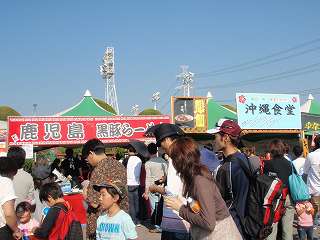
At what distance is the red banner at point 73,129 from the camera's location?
15930 millimetres

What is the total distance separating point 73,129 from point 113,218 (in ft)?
43.8

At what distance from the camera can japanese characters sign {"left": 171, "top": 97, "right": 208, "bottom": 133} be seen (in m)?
20.9

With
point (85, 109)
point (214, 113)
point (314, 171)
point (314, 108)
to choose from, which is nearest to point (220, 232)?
point (314, 171)

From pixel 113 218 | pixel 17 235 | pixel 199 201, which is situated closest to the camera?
pixel 199 201

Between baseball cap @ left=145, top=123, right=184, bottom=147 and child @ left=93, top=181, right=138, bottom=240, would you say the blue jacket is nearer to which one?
baseball cap @ left=145, top=123, right=184, bottom=147

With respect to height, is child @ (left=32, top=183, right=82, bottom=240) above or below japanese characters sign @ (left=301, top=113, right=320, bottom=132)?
below

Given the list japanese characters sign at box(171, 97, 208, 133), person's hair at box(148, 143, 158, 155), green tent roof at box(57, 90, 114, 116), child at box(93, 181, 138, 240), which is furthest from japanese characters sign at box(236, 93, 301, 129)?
child at box(93, 181, 138, 240)

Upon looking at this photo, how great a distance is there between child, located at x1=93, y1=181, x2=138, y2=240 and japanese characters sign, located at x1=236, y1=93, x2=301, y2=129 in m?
17.7

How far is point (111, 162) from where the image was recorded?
175 inches

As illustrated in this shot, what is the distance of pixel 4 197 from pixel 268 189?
2273 mm

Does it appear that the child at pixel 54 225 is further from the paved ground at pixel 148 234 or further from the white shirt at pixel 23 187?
the paved ground at pixel 148 234

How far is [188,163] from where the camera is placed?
10.2 ft

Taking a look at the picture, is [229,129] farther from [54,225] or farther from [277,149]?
[277,149]

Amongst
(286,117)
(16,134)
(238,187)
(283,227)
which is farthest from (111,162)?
(286,117)
